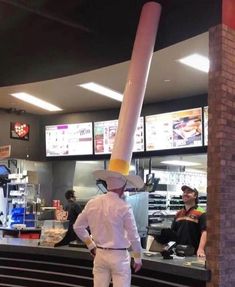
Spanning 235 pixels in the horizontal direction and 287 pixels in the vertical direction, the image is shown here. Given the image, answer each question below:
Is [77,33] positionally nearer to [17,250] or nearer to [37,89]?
[37,89]

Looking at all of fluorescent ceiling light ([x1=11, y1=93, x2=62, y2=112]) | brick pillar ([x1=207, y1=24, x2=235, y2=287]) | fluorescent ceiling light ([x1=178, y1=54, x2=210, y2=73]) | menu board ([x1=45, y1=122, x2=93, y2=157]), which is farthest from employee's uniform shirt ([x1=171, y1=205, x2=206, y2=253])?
fluorescent ceiling light ([x1=11, y1=93, x2=62, y2=112])

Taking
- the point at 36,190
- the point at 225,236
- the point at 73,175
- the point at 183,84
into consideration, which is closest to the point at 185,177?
the point at 73,175

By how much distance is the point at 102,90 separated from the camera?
8297 millimetres

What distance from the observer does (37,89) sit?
8305 mm

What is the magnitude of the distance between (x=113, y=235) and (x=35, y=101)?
584 centimetres

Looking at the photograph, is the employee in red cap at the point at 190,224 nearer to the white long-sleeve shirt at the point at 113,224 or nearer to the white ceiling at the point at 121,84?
the white long-sleeve shirt at the point at 113,224

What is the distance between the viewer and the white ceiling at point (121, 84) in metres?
6.11

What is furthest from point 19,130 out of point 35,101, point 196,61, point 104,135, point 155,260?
point 155,260

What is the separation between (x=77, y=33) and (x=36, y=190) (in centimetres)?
506

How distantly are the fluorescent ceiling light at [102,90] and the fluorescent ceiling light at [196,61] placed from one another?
6.28 feet

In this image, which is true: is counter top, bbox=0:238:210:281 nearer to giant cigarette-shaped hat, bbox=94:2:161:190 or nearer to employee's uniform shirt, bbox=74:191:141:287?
employee's uniform shirt, bbox=74:191:141:287

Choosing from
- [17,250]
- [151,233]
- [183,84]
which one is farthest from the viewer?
[183,84]

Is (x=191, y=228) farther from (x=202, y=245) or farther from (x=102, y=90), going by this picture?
(x=102, y=90)

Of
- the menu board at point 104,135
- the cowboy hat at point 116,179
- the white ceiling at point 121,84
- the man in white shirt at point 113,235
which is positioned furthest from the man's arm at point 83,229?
the menu board at point 104,135
